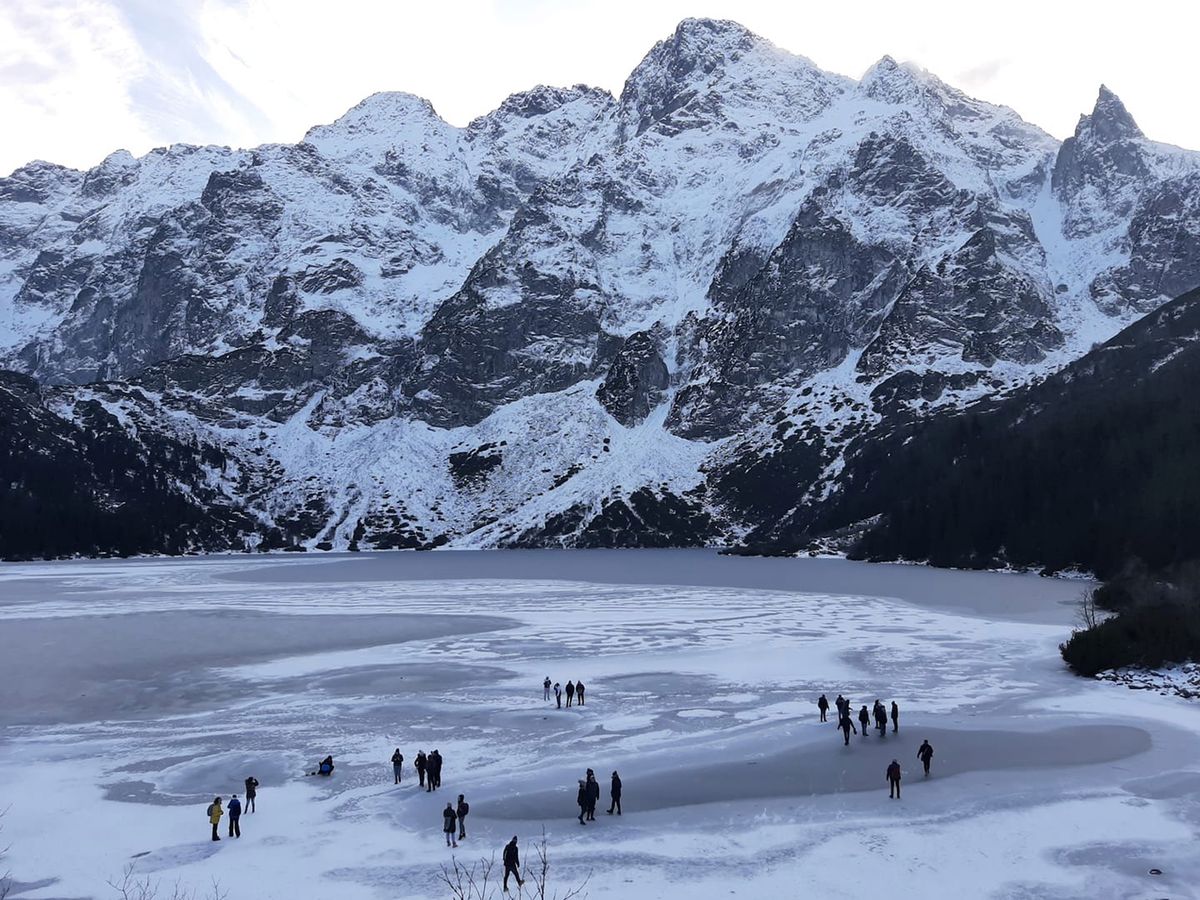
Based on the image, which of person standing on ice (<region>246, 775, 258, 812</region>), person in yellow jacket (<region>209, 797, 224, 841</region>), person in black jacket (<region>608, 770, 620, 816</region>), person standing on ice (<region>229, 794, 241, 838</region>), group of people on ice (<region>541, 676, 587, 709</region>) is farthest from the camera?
group of people on ice (<region>541, 676, 587, 709</region>)

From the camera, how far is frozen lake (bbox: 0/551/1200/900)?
73.0 feet

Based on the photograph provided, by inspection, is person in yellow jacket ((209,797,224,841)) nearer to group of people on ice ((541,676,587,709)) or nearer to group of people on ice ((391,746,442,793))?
group of people on ice ((391,746,442,793))

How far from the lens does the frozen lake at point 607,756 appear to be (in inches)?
876

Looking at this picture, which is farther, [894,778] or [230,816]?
[894,778]

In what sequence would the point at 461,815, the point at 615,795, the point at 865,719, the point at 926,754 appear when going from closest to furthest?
the point at 461,815 < the point at 615,795 < the point at 926,754 < the point at 865,719

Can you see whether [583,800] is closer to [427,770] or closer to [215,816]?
[427,770]

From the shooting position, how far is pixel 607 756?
3278 centimetres

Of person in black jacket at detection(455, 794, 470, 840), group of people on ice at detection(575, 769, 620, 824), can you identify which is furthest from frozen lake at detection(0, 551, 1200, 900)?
group of people on ice at detection(575, 769, 620, 824)

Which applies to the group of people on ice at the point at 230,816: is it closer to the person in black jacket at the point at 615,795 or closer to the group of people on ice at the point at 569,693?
the person in black jacket at the point at 615,795

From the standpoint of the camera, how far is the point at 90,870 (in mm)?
22391

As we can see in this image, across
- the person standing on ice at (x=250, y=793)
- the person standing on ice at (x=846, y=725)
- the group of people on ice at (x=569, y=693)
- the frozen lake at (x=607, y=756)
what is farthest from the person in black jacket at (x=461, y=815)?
the person standing on ice at (x=846, y=725)

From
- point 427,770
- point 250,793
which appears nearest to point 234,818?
point 250,793

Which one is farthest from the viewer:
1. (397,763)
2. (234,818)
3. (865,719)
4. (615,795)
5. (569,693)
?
(569,693)

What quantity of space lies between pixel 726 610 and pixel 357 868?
195 ft
